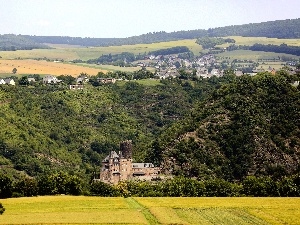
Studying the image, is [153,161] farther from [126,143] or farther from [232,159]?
[232,159]

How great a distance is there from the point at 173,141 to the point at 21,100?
59.6m

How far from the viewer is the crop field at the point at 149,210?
247 ft

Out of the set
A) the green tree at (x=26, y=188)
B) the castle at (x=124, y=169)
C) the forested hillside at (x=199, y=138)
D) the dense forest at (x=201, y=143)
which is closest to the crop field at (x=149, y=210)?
the green tree at (x=26, y=188)

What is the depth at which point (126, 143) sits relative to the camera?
134 m

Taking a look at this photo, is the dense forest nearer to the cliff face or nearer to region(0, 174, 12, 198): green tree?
the cliff face

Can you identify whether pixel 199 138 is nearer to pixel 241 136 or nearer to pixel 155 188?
pixel 241 136

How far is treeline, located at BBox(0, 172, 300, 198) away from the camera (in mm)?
103269

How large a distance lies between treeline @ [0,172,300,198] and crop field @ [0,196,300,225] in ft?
22.0

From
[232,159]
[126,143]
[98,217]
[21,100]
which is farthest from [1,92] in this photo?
[98,217]

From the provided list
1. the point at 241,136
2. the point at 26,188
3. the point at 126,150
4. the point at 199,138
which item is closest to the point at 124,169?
the point at 126,150

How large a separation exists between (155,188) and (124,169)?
21.4 meters

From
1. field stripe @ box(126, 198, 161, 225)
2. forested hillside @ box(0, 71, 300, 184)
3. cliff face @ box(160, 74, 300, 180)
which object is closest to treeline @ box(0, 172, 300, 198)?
field stripe @ box(126, 198, 161, 225)

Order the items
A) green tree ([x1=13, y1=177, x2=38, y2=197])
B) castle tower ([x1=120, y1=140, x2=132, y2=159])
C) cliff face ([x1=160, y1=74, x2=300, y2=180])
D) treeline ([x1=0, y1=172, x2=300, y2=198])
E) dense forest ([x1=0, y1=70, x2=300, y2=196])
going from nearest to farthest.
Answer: green tree ([x1=13, y1=177, x2=38, y2=197])
treeline ([x1=0, y1=172, x2=300, y2=198])
dense forest ([x1=0, y1=70, x2=300, y2=196])
castle tower ([x1=120, y1=140, x2=132, y2=159])
cliff face ([x1=160, y1=74, x2=300, y2=180])

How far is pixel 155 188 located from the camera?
110 metres
